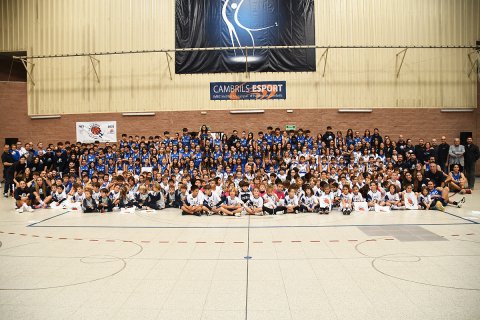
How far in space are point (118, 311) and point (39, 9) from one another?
895 inches

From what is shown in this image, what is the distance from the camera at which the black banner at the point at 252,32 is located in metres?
20.7

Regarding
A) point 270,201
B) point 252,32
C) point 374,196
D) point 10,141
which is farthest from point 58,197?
point 252,32

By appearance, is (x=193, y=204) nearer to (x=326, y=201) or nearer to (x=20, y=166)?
(x=326, y=201)

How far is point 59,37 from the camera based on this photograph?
71.7ft

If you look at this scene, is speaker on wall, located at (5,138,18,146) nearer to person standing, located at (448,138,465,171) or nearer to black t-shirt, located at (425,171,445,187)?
black t-shirt, located at (425,171,445,187)

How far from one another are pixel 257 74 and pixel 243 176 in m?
7.99

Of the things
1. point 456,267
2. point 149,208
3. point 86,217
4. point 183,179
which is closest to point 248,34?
point 183,179

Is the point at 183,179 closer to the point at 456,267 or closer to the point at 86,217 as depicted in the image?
the point at 86,217

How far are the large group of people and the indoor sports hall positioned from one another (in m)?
0.09

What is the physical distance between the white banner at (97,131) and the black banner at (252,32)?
634 centimetres

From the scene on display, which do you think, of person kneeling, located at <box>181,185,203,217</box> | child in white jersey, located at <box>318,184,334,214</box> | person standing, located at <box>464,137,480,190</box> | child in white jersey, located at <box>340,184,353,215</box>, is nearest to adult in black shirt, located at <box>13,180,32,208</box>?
person kneeling, located at <box>181,185,203,217</box>

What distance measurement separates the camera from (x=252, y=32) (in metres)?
20.8

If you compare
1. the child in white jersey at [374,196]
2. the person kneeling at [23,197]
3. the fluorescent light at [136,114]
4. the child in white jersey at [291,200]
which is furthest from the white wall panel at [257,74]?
→ the child in white jersey at [291,200]

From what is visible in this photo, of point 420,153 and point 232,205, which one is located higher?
point 420,153
